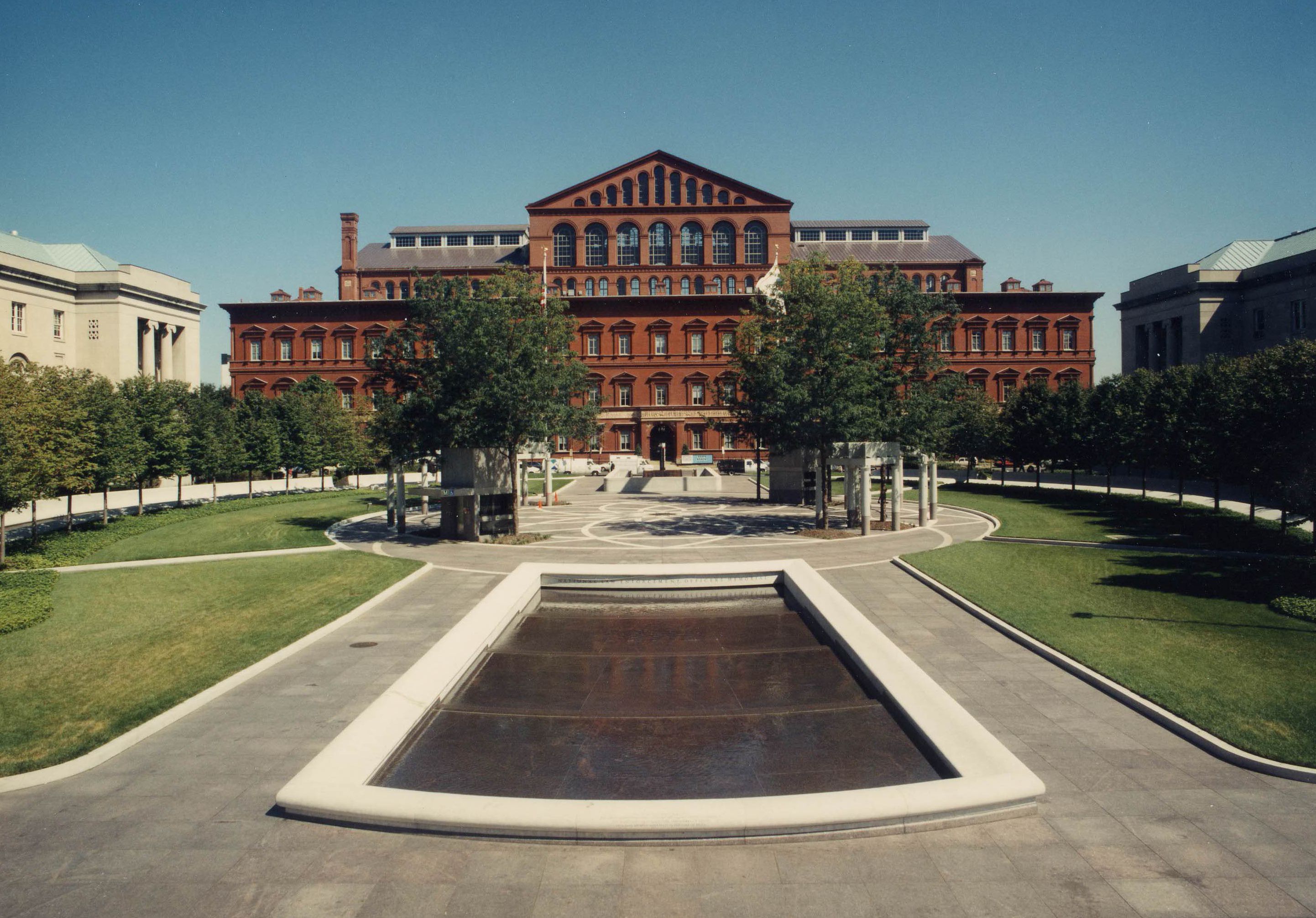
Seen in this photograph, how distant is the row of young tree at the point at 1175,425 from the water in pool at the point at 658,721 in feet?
43.2

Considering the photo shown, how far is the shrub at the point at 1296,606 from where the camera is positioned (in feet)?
50.9

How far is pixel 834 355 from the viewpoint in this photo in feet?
90.5

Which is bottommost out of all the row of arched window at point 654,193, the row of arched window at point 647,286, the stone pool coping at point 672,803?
the stone pool coping at point 672,803

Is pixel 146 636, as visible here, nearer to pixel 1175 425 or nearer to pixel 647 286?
pixel 1175 425

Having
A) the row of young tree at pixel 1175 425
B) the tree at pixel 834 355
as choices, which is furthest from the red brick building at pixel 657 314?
the tree at pixel 834 355

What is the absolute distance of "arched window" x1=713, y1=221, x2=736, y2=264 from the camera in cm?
7650

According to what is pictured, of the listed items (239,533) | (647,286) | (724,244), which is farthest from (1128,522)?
(647,286)

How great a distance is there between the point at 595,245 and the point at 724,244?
1240 cm

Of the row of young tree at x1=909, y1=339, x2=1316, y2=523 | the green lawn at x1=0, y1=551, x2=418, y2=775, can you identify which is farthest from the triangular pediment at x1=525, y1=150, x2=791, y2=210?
the green lawn at x1=0, y1=551, x2=418, y2=775

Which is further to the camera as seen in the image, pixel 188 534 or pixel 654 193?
pixel 654 193

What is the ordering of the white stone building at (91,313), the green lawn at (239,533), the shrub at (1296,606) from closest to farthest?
the shrub at (1296,606)
the green lawn at (239,533)
the white stone building at (91,313)

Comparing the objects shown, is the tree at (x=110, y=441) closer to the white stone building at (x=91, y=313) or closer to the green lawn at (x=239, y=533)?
the green lawn at (x=239, y=533)

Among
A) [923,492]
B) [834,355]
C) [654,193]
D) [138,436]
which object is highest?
[654,193]

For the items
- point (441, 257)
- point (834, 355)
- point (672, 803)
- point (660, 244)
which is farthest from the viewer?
point (441, 257)
